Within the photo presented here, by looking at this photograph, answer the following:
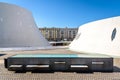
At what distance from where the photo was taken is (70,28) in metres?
93.4

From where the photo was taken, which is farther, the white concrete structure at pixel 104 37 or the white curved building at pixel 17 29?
the white curved building at pixel 17 29

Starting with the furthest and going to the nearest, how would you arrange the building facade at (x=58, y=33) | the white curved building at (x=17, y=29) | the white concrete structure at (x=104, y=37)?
the building facade at (x=58, y=33) → the white curved building at (x=17, y=29) → the white concrete structure at (x=104, y=37)

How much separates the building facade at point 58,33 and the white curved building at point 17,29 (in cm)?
6103

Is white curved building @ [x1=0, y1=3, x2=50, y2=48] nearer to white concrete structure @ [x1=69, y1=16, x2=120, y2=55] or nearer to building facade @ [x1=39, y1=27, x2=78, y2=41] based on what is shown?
white concrete structure @ [x1=69, y1=16, x2=120, y2=55]

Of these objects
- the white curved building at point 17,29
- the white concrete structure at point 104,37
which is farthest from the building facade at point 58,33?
the white concrete structure at point 104,37

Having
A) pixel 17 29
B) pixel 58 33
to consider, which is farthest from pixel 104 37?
pixel 58 33

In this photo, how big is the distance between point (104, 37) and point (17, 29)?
54.7 ft

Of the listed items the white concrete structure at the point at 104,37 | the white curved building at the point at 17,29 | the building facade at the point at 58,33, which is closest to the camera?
the white concrete structure at the point at 104,37

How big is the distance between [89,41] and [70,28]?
7612cm

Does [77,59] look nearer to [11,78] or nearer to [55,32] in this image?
[11,78]

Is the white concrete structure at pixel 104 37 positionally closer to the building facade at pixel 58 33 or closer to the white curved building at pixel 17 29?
the white curved building at pixel 17 29

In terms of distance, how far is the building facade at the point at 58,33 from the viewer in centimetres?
8994

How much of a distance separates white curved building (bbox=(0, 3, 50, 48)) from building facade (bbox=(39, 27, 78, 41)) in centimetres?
6103

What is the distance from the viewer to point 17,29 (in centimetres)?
2616
